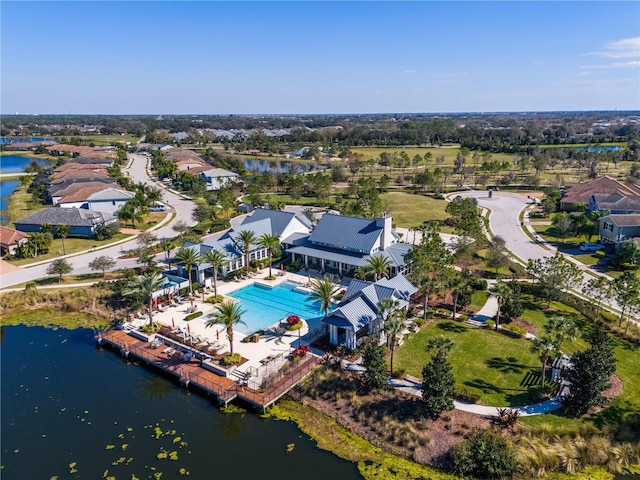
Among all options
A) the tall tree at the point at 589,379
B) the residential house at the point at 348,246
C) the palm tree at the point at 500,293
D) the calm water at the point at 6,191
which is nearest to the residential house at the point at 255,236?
the residential house at the point at 348,246

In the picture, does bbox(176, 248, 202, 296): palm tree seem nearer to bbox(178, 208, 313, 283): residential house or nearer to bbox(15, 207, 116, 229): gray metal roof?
bbox(178, 208, 313, 283): residential house

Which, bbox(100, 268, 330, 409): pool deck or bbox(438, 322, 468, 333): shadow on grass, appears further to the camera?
bbox(438, 322, 468, 333): shadow on grass

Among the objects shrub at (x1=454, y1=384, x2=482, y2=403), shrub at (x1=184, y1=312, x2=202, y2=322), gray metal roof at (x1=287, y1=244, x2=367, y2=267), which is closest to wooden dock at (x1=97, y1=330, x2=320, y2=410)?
shrub at (x1=184, y1=312, x2=202, y2=322)

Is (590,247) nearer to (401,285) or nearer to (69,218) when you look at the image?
(401,285)

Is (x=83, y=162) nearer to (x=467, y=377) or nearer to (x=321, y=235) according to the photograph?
(x=321, y=235)

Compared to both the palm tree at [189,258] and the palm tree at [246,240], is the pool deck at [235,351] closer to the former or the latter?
the palm tree at [189,258]

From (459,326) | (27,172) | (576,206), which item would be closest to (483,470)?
(459,326)

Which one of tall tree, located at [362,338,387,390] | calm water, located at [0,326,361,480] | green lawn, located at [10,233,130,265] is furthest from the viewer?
green lawn, located at [10,233,130,265]
